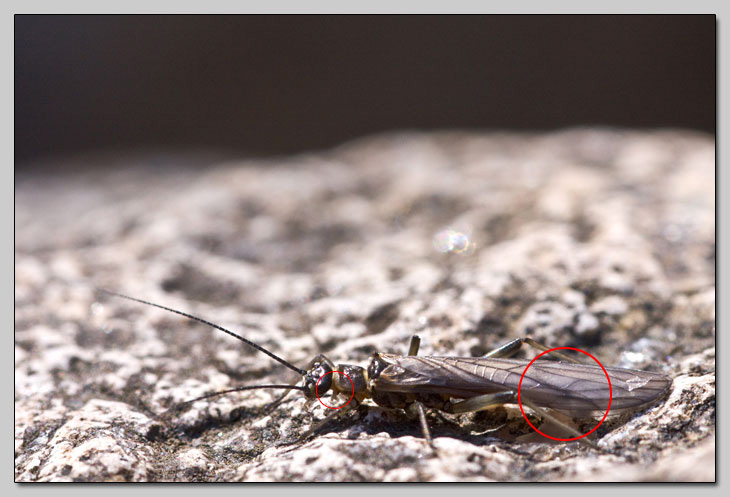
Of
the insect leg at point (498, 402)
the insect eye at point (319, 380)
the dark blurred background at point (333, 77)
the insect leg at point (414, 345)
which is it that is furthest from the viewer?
the dark blurred background at point (333, 77)

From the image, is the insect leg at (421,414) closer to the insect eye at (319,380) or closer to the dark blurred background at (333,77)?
the insect eye at (319,380)

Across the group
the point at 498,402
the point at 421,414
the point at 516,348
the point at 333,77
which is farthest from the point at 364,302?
the point at 333,77

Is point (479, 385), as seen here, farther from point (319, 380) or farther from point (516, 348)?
point (319, 380)

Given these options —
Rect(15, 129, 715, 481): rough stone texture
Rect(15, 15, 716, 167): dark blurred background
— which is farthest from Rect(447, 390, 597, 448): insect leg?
Rect(15, 15, 716, 167): dark blurred background

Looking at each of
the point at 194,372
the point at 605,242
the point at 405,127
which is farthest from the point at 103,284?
the point at 405,127

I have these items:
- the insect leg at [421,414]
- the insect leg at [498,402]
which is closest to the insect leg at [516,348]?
the insect leg at [498,402]
